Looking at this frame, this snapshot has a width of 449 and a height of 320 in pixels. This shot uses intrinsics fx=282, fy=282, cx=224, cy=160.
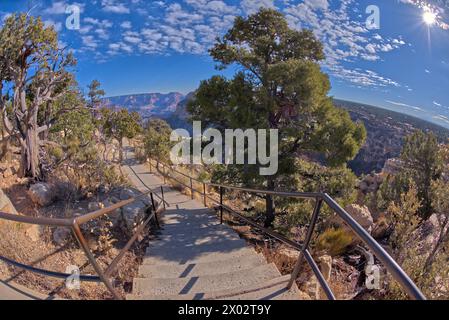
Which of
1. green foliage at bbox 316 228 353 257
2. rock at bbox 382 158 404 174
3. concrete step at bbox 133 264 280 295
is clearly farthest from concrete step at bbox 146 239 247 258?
rock at bbox 382 158 404 174

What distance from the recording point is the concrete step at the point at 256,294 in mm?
2848

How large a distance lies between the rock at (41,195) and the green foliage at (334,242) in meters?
6.40

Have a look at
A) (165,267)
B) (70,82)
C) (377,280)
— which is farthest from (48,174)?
(377,280)

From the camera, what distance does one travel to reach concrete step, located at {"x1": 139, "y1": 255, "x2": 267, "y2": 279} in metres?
3.89

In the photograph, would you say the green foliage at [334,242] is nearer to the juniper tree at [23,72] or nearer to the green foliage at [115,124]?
the juniper tree at [23,72]

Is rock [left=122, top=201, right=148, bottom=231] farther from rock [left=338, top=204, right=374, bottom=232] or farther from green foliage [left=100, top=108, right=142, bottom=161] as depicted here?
green foliage [left=100, top=108, right=142, bottom=161]

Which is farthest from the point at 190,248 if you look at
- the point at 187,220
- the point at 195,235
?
the point at 187,220

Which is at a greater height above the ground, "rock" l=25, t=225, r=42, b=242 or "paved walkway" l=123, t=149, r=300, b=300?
"rock" l=25, t=225, r=42, b=242

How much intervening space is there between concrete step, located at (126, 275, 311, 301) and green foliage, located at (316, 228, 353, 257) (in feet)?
7.97

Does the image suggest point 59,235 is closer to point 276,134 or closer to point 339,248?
point 339,248

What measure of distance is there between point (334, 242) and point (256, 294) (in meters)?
3.07

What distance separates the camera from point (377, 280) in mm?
4410

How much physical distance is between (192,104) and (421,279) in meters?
7.15

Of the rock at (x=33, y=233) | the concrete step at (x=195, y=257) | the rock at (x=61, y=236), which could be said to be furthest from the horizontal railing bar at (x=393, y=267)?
the rock at (x=61, y=236)
